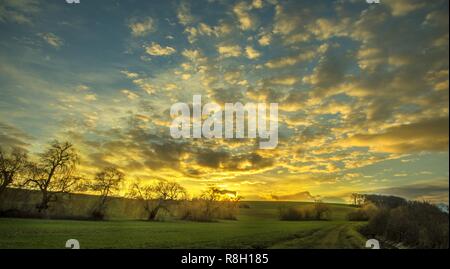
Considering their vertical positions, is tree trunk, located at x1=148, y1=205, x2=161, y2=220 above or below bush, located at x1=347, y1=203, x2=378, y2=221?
below

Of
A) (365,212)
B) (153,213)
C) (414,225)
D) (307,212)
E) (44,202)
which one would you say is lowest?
(153,213)

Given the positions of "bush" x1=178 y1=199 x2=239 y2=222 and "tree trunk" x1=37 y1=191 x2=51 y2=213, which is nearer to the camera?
"tree trunk" x1=37 y1=191 x2=51 y2=213

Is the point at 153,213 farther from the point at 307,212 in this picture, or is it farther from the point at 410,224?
the point at 410,224

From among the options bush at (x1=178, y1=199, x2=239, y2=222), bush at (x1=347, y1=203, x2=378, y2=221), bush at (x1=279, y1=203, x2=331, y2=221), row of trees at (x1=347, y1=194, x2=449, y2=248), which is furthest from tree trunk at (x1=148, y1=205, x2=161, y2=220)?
row of trees at (x1=347, y1=194, x2=449, y2=248)

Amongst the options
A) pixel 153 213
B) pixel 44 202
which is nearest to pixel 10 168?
pixel 44 202

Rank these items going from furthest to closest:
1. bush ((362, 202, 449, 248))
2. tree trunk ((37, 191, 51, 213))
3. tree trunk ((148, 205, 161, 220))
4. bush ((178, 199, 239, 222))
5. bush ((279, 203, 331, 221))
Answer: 1. tree trunk ((148, 205, 161, 220))
2. bush ((178, 199, 239, 222))
3. bush ((279, 203, 331, 221))
4. tree trunk ((37, 191, 51, 213))
5. bush ((362, 202, 449, 248))

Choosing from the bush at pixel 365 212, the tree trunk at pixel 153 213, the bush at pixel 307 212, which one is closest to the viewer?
the bush at pixel 365 212

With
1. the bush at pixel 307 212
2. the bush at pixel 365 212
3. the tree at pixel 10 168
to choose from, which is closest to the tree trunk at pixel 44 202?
the tree at pixel 10 168

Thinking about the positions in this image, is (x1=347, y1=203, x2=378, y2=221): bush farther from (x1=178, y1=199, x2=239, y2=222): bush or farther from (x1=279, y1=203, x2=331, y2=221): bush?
(x1=178, y1=199, x2=239, y2=222): bush

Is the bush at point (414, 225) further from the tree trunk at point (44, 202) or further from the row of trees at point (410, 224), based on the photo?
the tree trunk at point (44, 202)

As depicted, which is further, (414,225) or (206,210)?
(206,210)

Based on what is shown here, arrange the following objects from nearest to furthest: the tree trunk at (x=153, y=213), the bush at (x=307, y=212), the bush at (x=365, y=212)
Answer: the bush at (x=365, y=212) → the bush at (x=307, y=212) → the tree trunk at (x=153, y=213)

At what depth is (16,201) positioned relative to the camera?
52438 millimetres
